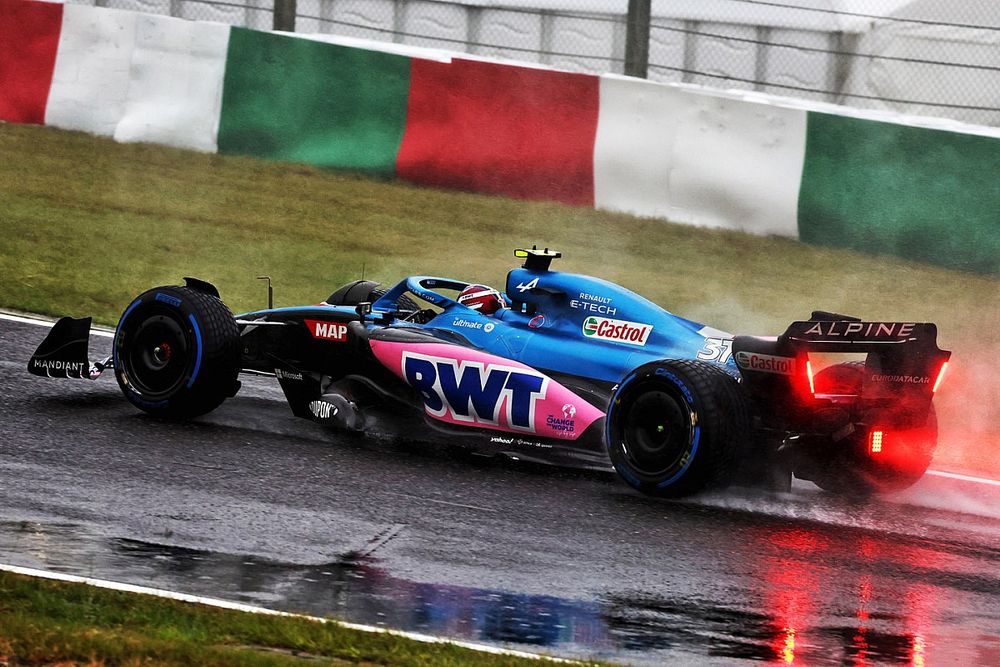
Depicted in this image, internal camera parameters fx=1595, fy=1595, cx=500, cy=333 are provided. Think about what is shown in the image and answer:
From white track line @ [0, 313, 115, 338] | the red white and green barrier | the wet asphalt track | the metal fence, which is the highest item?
the metal fence

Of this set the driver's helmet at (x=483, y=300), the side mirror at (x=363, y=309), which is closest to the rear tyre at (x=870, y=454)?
the driver's helmet at (x=483, y=300)

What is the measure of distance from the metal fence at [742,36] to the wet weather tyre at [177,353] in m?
6.06

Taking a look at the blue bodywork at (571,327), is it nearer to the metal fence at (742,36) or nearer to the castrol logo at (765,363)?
the castrol logo at (765,363)

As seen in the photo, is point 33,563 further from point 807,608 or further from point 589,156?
point 589,156

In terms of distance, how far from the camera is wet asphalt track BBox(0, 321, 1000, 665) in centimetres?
573

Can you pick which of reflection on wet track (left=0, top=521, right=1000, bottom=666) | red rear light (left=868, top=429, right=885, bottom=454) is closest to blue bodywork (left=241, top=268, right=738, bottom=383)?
red rear light (left=868, top=429, right=885, bottom=454)

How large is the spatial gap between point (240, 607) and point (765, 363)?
2.96m

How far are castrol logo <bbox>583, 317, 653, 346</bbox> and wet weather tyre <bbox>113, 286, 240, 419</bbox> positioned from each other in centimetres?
188

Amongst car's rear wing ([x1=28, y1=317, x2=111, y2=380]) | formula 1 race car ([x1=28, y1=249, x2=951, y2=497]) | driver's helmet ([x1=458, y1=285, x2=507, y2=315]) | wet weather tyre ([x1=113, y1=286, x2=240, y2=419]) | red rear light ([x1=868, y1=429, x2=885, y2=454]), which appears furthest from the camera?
driver's helmet ([x1=458, y1=285, x2=507, y2=315])

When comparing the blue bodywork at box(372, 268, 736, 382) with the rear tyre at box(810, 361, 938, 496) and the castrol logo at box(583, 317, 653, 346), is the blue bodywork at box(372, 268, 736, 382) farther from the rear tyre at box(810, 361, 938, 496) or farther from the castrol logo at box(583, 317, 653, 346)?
the rear tyre at box(810, 361, 938, 496)

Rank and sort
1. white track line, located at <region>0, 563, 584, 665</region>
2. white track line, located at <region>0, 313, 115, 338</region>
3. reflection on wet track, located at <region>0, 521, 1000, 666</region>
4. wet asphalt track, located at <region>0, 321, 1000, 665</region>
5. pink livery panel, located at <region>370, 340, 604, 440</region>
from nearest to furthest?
white track line, located at <region>0, 563, 584, 665</region>
reflection on wet track, located at <region>0, 521, 1000, 666</region>
wet asphalt track, located at <region>0, 321, 1000, 665</region>
pink livery panel, located at <region>370, 340, 604, 440</region>
white track line, located at <region>0, 313, 115, 338</region>

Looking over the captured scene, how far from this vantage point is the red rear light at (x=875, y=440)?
749 cm

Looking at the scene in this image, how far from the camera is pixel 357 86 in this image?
14.2 m

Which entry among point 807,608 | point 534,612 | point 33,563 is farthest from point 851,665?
point 33,563
